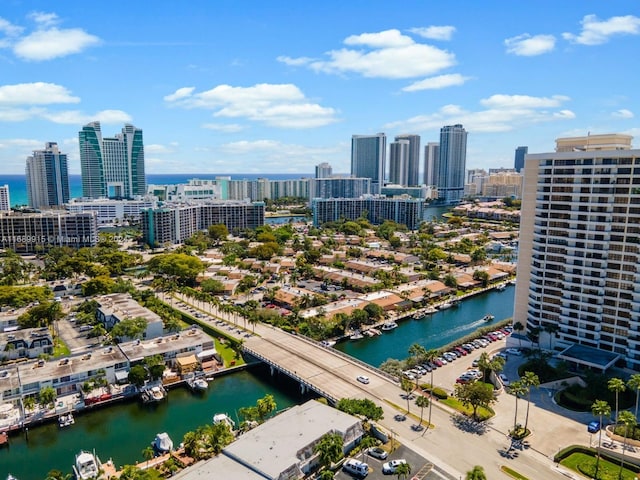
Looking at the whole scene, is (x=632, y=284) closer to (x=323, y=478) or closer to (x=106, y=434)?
(x=323, y=478)

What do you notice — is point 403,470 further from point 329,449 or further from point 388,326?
point 388,326

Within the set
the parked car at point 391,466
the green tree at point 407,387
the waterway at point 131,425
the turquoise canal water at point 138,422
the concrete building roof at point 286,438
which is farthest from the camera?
the green tree at point 407,387

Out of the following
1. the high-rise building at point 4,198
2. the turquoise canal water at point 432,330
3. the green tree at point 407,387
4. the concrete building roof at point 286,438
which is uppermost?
the high-rise building at point 4,198

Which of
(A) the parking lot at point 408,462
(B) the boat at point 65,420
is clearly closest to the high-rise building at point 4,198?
(B) the boat at point 65,420

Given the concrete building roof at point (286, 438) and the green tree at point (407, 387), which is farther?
the green tree at point (407, 387)

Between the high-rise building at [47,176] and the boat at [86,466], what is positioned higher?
the high-rise building at [47,176]

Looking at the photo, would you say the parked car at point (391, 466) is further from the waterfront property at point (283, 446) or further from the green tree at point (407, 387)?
the green tree at point (407, 387)

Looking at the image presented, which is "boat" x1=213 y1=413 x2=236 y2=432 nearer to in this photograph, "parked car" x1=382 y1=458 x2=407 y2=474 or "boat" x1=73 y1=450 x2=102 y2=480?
"boat" x1=73 y1=450 x2=102 y2=480

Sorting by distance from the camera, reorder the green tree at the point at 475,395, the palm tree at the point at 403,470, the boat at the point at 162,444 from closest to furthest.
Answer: the palm tree at the point at 403,470 → the boat at the point at 162,444 → the green tree at the point at 475,395
